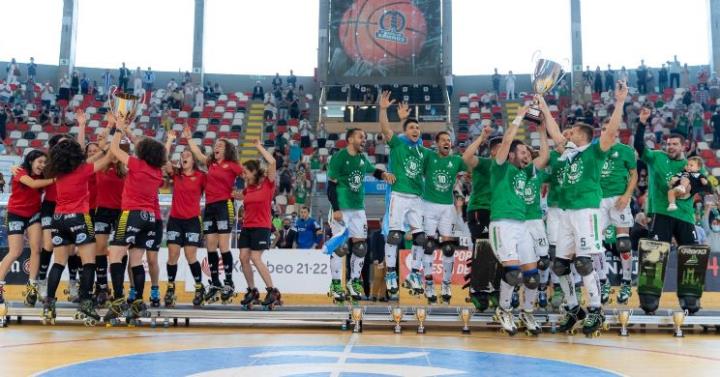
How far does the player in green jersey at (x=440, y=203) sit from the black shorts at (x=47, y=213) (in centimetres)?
470

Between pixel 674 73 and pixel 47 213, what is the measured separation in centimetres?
2840

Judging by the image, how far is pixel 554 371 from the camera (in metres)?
5.06

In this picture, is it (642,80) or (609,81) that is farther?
(609,81)

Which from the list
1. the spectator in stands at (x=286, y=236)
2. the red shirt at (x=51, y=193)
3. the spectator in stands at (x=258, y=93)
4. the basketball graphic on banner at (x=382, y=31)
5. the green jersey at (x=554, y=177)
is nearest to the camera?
the green jersey at (x=554, y=177)

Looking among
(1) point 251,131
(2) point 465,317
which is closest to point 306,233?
(2) point 465,317

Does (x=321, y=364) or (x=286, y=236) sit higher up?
(x=286, y=236)

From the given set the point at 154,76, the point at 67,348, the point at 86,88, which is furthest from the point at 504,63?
the point at 67,348

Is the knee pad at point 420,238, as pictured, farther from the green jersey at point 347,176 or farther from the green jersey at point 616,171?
the green jersey at point 616,171

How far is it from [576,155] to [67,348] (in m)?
5.45

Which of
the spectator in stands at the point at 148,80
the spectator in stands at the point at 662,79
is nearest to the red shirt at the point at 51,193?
the spectator in stands at the point at 148,80

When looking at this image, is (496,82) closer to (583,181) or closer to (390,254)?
(390,254)

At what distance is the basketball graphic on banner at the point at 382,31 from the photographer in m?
31.4

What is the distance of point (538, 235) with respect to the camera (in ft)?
26.3

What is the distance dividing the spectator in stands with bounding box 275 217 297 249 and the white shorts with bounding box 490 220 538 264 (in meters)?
7.01
